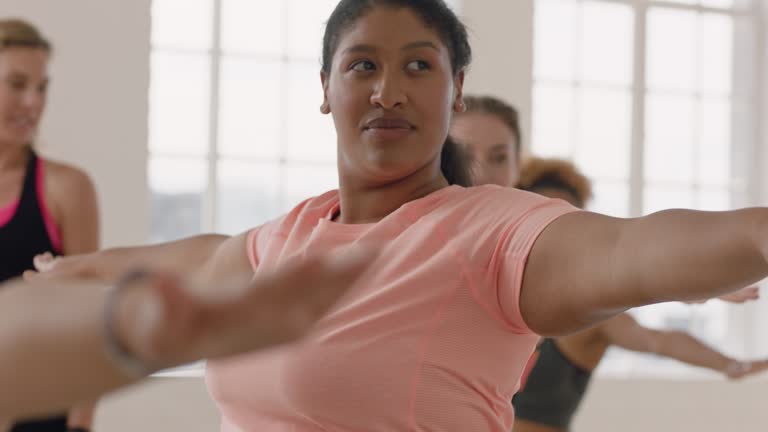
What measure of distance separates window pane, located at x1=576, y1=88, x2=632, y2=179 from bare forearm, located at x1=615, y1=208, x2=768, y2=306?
20.5 ft

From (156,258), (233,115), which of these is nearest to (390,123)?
(156,258)

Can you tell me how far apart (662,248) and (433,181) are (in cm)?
52

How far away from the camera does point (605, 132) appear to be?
7438mm

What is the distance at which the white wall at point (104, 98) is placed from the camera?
555 centimetres

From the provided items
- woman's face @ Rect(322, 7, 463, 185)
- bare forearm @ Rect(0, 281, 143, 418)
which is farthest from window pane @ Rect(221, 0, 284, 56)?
bare forearm @ Rect(0, 281, 143, 418)

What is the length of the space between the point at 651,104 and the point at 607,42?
533 mm

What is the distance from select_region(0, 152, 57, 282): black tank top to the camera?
9.06 ft

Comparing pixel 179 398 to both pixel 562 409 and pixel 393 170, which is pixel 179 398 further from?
pixel 393 170

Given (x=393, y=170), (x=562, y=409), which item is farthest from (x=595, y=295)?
(x=562, y=409)

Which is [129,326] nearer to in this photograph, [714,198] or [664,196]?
[664,196]

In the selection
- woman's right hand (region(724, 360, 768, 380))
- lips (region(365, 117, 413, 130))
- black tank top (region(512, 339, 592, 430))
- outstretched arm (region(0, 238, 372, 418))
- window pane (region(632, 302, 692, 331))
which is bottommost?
window pane (region(632, 302, 692, 331))

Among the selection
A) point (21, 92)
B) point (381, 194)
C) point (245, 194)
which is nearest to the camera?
point (381, 194)

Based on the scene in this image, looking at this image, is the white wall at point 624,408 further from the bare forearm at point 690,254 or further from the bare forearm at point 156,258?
the bare forearm at point 690,254

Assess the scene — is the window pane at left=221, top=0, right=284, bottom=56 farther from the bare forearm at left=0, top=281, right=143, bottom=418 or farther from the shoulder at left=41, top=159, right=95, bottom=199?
the bare forearm at left=0, top=281, right=143, bottom=418
